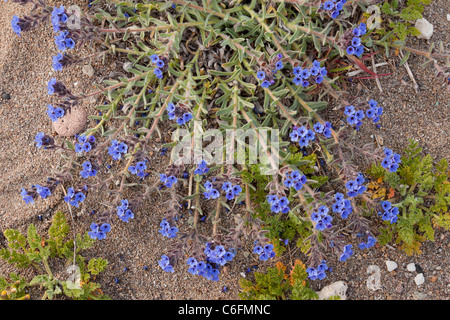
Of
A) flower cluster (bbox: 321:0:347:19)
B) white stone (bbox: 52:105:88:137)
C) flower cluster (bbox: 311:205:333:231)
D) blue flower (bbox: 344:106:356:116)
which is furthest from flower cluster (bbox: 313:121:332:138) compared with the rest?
white stone (bbox: 52:105:88:137)

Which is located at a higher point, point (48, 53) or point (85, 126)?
point (48, 53)

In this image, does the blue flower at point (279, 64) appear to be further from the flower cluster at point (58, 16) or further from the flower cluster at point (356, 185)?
the flower cluster at point (58, 16)

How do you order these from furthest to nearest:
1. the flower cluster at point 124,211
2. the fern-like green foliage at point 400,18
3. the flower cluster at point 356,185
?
→ the fern-like green foliage at point 400,18 < the flower cluster at point 124,211 < the flower cluster at point 356,185

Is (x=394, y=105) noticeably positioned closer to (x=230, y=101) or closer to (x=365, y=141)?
(x=365, y=141)

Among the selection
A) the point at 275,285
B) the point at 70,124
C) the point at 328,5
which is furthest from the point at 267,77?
the point at 70,124

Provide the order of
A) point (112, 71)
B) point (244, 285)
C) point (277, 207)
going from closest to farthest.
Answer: point (277, 207), point (244, 285), point (112, 71)

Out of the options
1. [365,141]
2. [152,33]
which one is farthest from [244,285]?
[152,33]

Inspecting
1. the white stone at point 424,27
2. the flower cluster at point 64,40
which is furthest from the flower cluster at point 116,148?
the white stone at point 424,27
